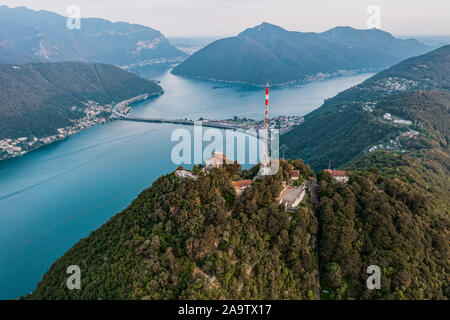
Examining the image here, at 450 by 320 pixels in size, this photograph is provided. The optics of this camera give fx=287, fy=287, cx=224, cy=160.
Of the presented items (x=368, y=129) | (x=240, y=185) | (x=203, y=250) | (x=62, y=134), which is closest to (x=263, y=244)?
(x=203, y=250)

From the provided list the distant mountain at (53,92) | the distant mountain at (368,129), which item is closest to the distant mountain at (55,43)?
the distant mountain at (53,92)

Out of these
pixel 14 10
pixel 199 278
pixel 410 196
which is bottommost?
pixel 199 278

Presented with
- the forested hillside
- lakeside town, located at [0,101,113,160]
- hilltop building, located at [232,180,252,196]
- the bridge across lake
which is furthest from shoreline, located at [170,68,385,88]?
the forested hillside

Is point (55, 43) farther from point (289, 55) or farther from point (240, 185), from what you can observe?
point (240, 185)

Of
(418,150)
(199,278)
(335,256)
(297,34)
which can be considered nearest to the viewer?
(199,278)

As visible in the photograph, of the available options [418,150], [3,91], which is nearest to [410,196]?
[418,150]

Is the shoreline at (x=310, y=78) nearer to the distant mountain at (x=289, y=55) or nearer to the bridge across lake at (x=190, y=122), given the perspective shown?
the distant mountain at (x=289, y=55)
